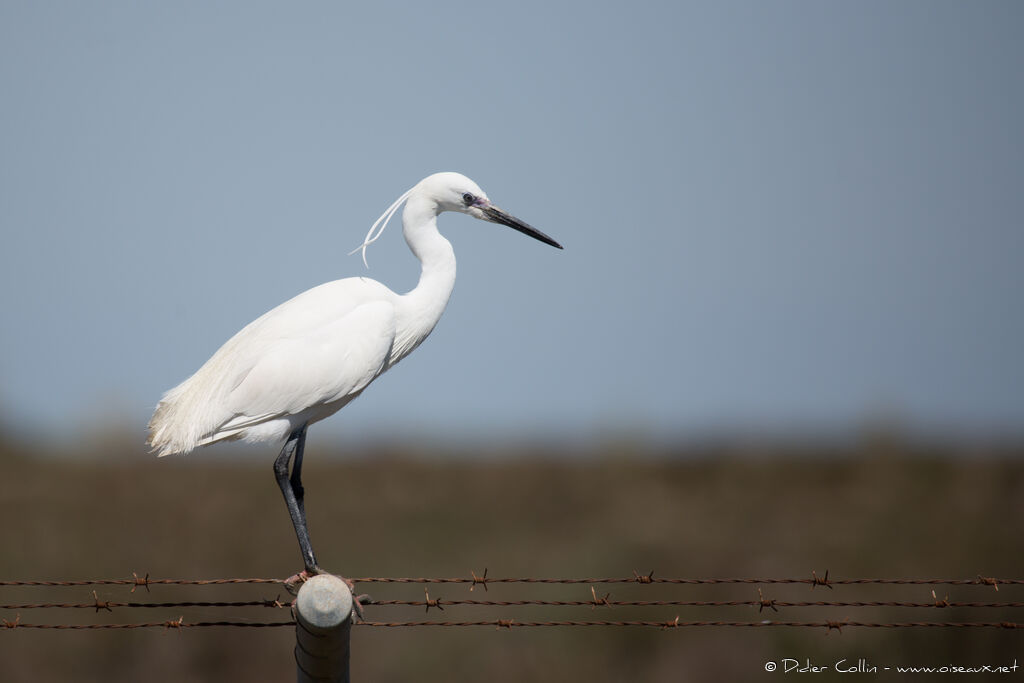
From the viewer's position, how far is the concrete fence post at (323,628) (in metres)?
2.99

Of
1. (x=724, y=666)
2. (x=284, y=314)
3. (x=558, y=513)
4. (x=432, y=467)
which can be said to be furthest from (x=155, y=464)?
(x=284, y=314)

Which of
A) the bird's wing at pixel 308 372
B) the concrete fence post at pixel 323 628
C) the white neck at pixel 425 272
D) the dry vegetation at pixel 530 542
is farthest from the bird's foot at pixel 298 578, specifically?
the dry vegetation at pixel 530 542

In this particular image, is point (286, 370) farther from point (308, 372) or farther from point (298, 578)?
point (298, 578)

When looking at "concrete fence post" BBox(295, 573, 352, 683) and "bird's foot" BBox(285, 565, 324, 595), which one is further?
"bird's foot" BBox(285, 565, 324, 595)

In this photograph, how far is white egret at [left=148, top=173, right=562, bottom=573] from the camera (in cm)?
455

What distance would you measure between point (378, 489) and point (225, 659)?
5.04 m

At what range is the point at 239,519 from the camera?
14.2 meters

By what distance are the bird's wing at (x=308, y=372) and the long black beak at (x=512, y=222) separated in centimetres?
98

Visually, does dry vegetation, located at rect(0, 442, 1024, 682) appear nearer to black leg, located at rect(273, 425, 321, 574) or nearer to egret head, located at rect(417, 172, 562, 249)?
black leg, located at rect(273, 425, 321, 574)

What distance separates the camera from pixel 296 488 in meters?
4.77

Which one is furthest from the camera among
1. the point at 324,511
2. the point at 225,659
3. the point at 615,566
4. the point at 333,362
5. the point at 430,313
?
the point at 324,511

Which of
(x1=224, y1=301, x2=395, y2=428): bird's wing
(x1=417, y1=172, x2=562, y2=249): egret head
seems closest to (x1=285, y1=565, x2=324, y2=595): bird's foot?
(x1=224, y1=301, x2=395, y2=428): bird's wing

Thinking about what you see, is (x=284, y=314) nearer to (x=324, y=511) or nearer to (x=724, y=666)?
(x=724, y=666)

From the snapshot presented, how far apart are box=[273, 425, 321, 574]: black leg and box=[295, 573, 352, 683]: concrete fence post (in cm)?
117
